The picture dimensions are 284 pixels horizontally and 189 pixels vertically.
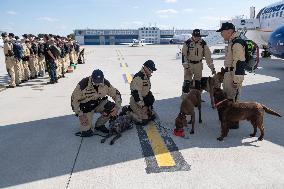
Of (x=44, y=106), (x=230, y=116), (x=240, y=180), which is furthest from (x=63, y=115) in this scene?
(x=240, y=180)

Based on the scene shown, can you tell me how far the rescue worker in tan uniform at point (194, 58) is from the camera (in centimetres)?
912

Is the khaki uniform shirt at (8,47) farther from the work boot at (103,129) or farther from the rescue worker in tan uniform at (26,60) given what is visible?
the work boot at (103,129)

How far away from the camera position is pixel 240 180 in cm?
460

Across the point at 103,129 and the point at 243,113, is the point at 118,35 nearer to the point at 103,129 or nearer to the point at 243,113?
the point at 103,129

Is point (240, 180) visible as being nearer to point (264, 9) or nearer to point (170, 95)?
point (170, 95)

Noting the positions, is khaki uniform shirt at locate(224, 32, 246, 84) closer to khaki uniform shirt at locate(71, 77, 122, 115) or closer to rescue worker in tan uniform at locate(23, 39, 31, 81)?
khaki uniform shirt at locate(71, 77, 122, 115)

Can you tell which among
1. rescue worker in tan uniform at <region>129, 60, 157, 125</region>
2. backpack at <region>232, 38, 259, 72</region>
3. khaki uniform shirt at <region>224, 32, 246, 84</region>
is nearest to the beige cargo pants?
rescue worker in tan uniform at <region>129, 60, 157, 125</region>

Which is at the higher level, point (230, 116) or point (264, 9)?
point (264, 9)

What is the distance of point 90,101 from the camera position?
22.9ft

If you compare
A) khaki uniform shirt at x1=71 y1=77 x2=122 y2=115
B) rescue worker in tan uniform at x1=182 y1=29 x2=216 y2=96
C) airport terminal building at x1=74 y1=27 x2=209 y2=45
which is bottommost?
khaki uniform shirt at x1=71 y1=77 x2=122 y2=115

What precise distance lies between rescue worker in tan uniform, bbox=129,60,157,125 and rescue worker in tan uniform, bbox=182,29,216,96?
208 centimetres

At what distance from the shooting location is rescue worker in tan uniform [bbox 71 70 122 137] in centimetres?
669

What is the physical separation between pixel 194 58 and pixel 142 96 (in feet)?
8.45

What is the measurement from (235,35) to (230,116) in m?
1.95
